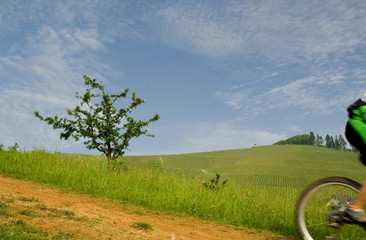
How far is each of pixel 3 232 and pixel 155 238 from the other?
2.27m

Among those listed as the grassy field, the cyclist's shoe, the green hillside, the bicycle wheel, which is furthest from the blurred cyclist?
the green hillside

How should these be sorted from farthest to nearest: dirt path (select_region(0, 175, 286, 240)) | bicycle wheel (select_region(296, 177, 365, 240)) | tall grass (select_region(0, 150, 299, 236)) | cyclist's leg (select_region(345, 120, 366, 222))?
tall grass (select_region(0, 150, 299, 236))
dirt path (select_region(0, 175, 286, 240))
bicycle wheel (select_region(296, 177, 365, 240))
cyclist's leg (select_region(345, 120, 366, 222))

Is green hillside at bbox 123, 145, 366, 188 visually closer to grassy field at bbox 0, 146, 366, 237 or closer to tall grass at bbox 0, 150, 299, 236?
grassy field at bbox 0, 146, 366, 237

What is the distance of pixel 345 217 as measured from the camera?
4035mm

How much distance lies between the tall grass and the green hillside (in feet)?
148

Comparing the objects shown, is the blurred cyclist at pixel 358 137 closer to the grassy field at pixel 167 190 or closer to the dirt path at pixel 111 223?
the dirt path at pixel 111 223

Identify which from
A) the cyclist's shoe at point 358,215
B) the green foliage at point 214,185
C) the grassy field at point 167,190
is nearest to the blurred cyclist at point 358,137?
the cyclist's shoe at point 358,215

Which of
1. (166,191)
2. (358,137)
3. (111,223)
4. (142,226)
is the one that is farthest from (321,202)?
(166,191)

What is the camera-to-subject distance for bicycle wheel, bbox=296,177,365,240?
456cm

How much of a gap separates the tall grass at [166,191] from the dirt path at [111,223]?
0.70 metres

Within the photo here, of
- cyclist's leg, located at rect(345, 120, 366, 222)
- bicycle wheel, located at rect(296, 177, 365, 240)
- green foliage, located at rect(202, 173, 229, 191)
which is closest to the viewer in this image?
cyclist's leg, located at rect(345, 120, 366, 222)

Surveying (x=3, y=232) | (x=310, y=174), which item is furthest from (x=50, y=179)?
(x=310, y=174)

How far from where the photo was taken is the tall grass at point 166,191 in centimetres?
786

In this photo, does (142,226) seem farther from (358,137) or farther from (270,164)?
(270,164)
